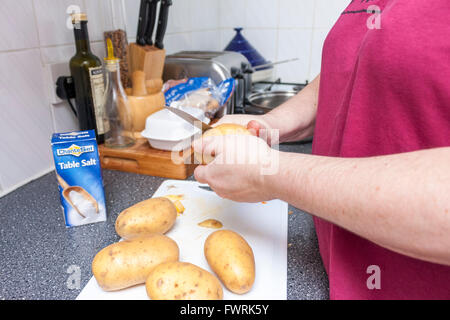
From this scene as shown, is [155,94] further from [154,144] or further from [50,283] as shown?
[50,283]

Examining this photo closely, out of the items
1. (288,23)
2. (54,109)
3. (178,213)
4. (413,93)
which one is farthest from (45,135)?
(288,23)

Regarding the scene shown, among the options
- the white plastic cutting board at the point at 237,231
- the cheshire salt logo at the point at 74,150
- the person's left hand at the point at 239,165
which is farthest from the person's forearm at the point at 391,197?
the cheshire salt logo at the point at 74,150

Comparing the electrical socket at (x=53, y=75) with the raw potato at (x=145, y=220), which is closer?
the raw potato at (x=145, y=220)

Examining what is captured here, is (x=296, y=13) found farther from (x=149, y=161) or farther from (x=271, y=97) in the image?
(x=149, y=161)

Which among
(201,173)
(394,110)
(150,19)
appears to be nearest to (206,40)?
(150,19)

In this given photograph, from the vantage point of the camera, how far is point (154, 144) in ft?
2.96

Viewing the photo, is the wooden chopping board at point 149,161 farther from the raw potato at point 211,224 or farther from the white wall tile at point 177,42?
the white wall tile at point 177,42

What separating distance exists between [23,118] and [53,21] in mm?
256

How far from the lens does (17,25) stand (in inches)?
29.9

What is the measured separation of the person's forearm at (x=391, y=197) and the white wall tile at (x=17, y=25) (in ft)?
2.36

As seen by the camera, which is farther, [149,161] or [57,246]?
[149,161]

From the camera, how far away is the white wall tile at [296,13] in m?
1.69

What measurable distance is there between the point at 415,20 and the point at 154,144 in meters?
0.66
